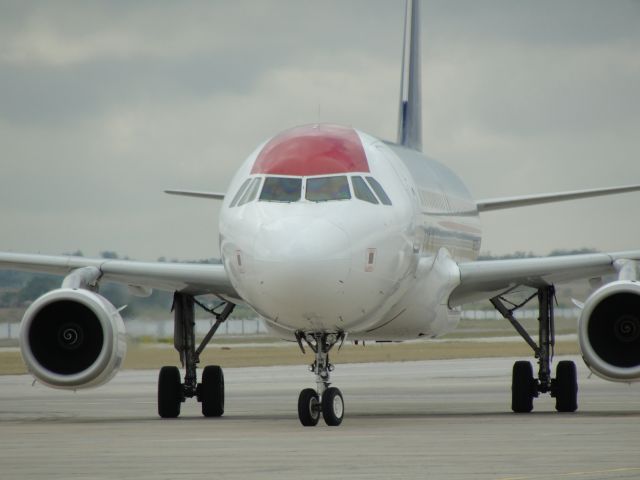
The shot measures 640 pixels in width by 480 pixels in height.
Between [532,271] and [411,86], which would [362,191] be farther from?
[411,86]

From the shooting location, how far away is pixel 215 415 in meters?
21.0

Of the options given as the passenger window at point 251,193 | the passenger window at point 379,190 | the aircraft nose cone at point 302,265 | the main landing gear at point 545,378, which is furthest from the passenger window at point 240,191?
the main landing gear at point 545,378

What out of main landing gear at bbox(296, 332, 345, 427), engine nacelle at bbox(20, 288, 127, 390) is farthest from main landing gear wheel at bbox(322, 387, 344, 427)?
engine nacelle at bbox(20, 288, 127, 390)

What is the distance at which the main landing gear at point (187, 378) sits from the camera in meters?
20.7

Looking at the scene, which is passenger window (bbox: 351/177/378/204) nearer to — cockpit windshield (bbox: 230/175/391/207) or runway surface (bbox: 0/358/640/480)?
cockpit windshield (bbox: 230/175/391/207)

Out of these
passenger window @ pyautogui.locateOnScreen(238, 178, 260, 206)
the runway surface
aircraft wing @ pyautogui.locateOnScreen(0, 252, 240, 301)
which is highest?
passenger window @ pyautogui.locateOnScreen(238, 178, 260, 206)

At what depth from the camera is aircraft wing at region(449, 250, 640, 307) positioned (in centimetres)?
1997

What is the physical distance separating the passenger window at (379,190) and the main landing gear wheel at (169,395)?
16.2 feet

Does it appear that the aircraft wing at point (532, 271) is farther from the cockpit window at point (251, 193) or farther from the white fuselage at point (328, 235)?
the cockpit window at point (251, 193)

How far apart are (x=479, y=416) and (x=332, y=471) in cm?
824

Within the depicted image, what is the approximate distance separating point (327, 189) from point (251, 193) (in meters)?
0.90

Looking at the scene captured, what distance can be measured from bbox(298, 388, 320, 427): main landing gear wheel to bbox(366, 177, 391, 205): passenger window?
243 cm

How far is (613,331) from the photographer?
736 inches

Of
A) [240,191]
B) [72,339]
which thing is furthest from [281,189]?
[72,339]
